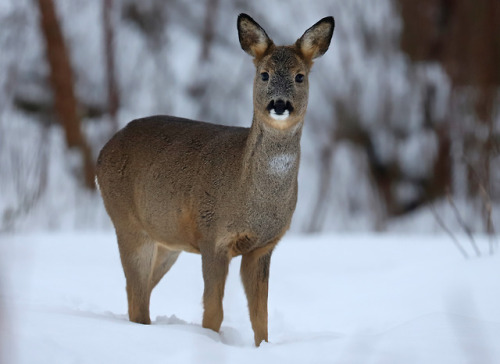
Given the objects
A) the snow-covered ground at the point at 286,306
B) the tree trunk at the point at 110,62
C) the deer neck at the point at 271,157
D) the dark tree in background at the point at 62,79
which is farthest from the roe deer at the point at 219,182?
the tree trunk at the point at 110,62

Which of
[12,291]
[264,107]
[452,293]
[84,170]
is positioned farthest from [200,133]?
[84,170]

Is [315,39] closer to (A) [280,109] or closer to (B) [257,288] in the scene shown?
(A) [280,109]

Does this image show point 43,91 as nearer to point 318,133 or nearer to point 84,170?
point 84,170

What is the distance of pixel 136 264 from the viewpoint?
19.9 ft

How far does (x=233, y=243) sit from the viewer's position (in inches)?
211

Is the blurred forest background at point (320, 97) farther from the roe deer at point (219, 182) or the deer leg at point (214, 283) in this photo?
the deer leg at point (214, 283)

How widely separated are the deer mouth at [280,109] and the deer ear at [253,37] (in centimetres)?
53

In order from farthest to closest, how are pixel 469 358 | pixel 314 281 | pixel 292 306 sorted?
pixel 314 281 → pixel 292 306 → pixel 469 358

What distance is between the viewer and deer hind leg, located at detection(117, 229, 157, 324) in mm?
6043

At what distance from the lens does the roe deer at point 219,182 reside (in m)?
5.30

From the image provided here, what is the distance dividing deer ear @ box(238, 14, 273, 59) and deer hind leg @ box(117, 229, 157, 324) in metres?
1.45

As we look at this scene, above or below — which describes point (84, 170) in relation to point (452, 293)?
below

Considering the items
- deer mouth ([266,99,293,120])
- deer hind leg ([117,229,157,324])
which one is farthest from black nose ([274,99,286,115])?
deer hind leg ([117,229,157,324])

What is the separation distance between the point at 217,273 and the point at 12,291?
1585 millimetres
